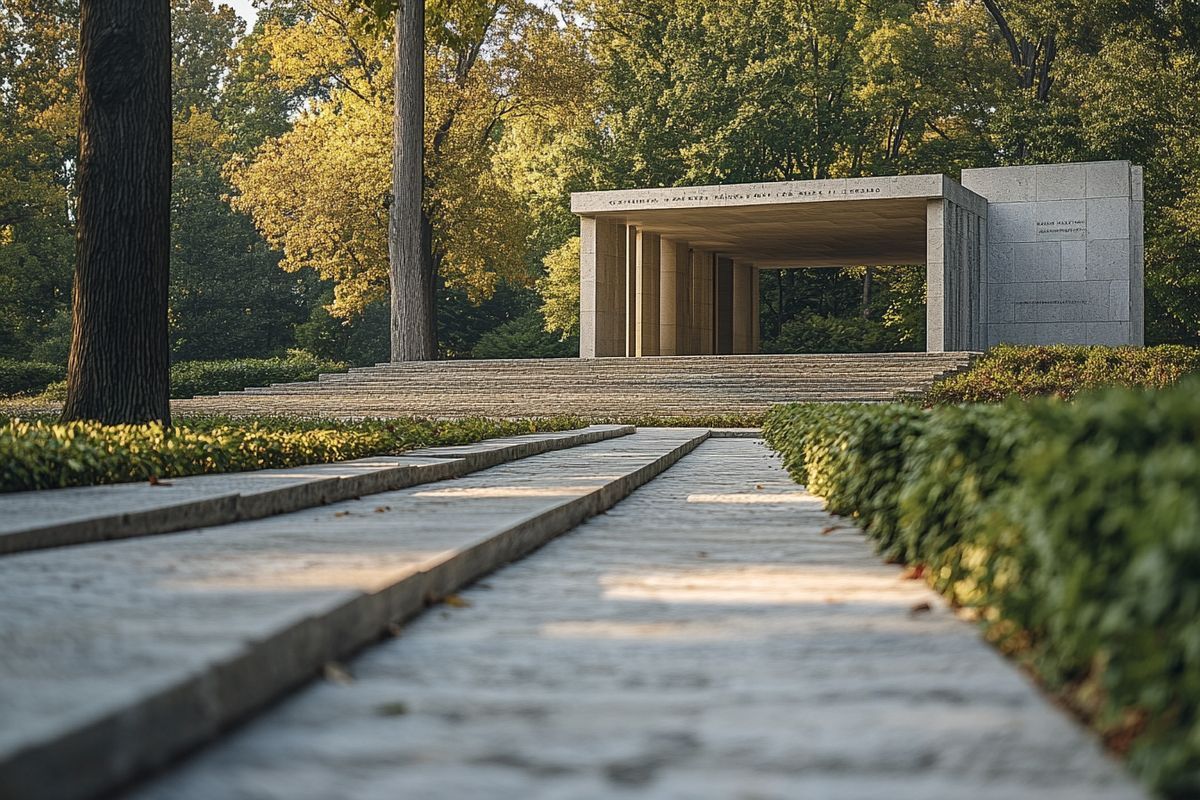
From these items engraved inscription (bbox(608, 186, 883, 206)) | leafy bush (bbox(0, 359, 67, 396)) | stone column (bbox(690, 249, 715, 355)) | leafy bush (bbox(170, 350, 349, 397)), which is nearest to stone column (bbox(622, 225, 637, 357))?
engraved inscription (bbox(608, 186, 883, 206))

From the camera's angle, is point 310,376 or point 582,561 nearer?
point 582,561

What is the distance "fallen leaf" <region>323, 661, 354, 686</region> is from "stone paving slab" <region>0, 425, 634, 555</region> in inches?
87.8

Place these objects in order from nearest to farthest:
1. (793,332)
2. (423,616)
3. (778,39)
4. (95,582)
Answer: (95,582) < (423,616) < (778,39) < (793,332)

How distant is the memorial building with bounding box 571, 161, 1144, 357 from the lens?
30656mm

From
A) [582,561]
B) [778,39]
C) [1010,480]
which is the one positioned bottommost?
[582,561]

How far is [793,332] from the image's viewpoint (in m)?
48.1

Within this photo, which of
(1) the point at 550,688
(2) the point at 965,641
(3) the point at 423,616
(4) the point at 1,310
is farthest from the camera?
(4) the point at 1,310

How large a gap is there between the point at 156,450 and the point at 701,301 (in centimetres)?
3402

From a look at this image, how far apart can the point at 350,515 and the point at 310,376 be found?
3024cm

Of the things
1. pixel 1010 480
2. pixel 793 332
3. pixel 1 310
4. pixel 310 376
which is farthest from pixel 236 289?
pixel 1010 480

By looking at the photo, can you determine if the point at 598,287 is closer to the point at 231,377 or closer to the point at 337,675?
the point at 231,377

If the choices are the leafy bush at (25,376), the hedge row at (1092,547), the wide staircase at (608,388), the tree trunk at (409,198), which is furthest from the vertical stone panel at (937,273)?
the hedge row at (1092,547)

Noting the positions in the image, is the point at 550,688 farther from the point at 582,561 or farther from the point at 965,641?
the point at 582,561

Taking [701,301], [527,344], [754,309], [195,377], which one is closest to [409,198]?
[195,377]
